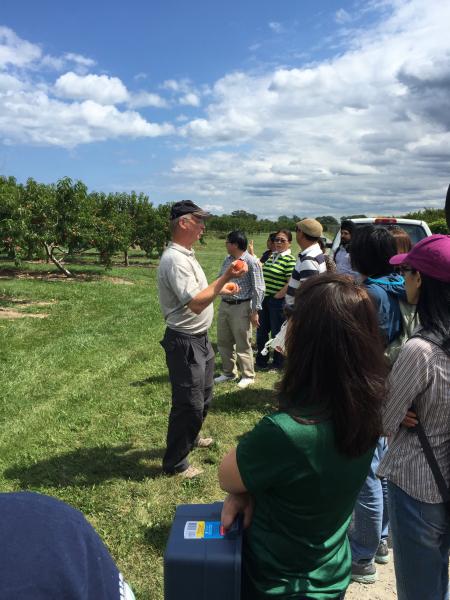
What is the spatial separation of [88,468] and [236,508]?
2892mm

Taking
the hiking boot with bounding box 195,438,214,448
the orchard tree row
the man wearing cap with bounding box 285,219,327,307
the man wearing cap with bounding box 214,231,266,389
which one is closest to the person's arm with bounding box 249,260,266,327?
the man wearing cap with bounding box 214,231,266,389

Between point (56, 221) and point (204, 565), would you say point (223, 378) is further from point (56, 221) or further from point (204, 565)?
point (56, 221)

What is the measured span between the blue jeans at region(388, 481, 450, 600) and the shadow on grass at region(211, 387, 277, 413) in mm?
3253

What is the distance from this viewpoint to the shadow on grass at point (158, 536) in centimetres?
306

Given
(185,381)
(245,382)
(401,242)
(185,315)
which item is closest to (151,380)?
(245,382)

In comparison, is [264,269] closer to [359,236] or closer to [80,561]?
[359,236]

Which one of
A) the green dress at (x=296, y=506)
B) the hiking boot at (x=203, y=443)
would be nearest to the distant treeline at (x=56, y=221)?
the hiking boot at (x=203, y=443)

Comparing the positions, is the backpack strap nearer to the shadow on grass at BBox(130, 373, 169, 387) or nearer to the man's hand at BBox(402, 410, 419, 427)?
the man's hand at BBox(402, 410, 419, 427)

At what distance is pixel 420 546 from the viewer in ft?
5.68

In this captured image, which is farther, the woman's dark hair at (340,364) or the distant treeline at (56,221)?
the distant treeline at (56,221)

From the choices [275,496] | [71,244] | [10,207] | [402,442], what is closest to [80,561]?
[275,496]

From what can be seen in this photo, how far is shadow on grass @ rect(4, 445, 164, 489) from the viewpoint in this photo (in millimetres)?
3742

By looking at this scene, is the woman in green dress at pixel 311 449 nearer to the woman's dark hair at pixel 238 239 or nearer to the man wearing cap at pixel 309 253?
the man wearing cap at pixel 309 253

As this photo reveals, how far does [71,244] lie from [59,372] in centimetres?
1041
